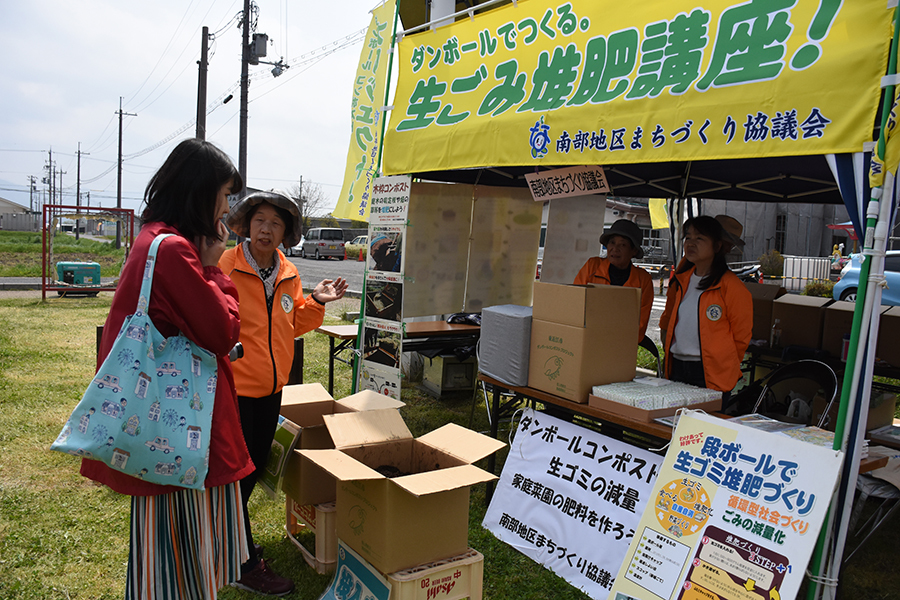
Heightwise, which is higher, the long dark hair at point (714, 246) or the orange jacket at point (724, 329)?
the long dark hair at point (714, 246)

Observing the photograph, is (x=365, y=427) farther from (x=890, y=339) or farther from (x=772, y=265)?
(x=772, y=265)

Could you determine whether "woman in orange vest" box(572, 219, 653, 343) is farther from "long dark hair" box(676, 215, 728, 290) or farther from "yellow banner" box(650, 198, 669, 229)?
"yellow banner" box(650, 198, 669, 229)

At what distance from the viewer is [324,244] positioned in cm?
3108

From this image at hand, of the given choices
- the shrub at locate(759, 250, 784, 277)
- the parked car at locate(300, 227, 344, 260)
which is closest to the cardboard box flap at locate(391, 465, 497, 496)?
the shrub at locate(759, 250, 784, 277)

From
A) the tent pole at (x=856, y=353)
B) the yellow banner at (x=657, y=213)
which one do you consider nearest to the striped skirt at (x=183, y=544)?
the tent pole at (x=856, y=353)

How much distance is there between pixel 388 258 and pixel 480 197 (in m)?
1.34

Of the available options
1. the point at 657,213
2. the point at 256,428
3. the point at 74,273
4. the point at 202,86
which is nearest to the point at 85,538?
the point at 256,428

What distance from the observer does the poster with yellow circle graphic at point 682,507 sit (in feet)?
7.52

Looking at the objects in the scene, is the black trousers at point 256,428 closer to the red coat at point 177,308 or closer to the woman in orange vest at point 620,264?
the red coat at point 177,308

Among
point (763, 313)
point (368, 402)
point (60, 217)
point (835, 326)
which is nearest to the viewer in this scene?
point (368, 402)

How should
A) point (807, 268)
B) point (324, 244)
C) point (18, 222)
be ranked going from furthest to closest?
point (18, 222), point (324, 244), point (807, 268)

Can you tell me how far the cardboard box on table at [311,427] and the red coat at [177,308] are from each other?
3.25 feet

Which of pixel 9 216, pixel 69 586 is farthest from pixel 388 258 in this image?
pixel 9 216

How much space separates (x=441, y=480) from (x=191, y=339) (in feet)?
3.34
